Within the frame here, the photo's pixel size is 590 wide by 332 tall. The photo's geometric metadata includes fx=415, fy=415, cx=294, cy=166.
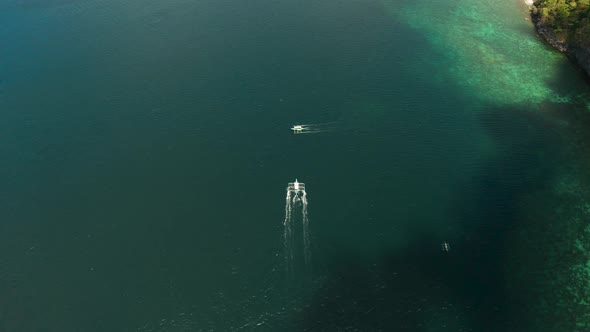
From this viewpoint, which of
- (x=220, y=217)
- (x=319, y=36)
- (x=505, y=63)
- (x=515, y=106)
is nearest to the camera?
(x=220, y=217)

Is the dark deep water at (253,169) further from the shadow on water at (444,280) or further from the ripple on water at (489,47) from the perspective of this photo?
the ripple on water at (489,47)

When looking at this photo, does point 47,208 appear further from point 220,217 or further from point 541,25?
point 541,25

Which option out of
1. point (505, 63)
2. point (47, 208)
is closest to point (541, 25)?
point (505, 63)

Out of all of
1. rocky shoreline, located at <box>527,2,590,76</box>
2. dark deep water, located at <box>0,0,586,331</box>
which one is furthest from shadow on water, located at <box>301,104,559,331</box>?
rocky shoreline, located at <box>527,2,590,76</box>

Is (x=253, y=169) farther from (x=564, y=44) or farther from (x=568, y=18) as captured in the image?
(x=568, y=18)

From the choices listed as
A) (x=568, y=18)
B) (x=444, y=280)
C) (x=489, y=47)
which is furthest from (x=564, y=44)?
(x=444, y=280)

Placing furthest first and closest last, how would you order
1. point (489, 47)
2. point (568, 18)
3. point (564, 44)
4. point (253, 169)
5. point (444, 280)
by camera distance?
1. point (489, 47)
2. point (564, 44)
3. point (568, 18)
4. point (253, 169)
5. point (444, 280)

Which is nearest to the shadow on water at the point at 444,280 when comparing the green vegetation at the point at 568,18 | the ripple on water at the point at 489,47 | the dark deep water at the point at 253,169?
the dark deep water at the point at 253,169
